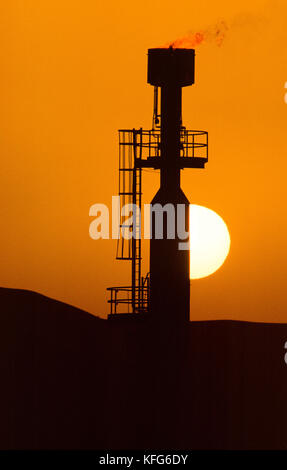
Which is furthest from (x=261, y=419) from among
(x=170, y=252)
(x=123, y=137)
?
(x=123, y=137)

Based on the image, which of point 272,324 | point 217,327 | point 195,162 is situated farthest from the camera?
point 272,324

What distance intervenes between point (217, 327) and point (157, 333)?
1924 cm

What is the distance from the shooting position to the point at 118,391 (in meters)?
32.0

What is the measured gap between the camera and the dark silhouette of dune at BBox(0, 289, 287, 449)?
1171 inches

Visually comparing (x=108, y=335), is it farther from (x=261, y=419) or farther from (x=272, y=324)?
(x=272, y=324)

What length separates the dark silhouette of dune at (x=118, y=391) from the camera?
29.8 meters

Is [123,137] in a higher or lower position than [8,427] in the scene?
higher

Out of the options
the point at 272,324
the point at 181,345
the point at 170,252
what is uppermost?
the point at 272,324

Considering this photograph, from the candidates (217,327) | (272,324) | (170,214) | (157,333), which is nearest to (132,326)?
(157,333)

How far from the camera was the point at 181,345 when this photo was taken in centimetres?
3052

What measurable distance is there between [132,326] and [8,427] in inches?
208

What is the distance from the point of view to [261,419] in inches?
1303

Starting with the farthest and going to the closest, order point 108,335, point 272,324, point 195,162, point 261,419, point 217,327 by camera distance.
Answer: point 272,324, point 217,327, point 108,335, point 261,419, point 195,162

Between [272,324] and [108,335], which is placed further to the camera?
[272,324]
